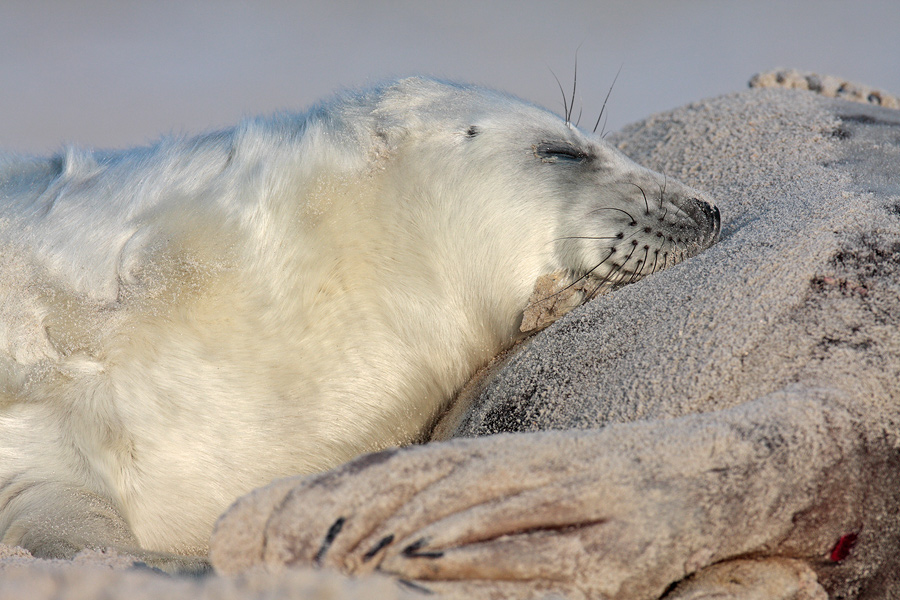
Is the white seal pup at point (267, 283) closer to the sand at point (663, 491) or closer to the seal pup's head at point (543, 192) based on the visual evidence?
the seal pup's head at point (543, 192)

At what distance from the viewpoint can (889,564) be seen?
0.92 m

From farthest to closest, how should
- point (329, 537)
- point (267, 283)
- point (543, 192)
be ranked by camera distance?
point (543, 192), point (267, 283), point (329, 537)

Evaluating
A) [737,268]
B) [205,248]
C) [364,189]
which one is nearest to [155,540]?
[205,248]

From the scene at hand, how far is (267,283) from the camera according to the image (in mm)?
1534

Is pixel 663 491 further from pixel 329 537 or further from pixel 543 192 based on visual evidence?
pixel 543 192

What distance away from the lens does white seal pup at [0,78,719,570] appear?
1434mm

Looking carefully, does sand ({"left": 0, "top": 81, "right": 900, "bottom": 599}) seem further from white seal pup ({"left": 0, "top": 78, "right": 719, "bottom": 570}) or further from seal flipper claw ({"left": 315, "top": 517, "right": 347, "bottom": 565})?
white seal pup ({"left": 0, "top": 78, "right": 719, "bottom": 570})

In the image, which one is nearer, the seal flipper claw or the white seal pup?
the seal flipper claw

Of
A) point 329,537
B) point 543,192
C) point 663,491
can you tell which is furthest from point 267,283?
point 663,491

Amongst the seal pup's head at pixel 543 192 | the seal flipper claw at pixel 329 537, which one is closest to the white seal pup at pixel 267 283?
the seal pup's head at pixel 543 192

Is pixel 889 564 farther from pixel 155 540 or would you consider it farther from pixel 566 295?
pixel 155 540

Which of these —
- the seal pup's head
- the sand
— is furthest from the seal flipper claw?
the seal pup's head

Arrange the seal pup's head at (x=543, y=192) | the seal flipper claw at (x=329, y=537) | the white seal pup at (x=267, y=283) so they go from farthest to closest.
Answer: the seal pup's head at (x=543, y=192), the white seal pup at (x=267, y=283), the seal flipper claw at (x=329, y=537)

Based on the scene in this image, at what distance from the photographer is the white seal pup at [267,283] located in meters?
1.43
